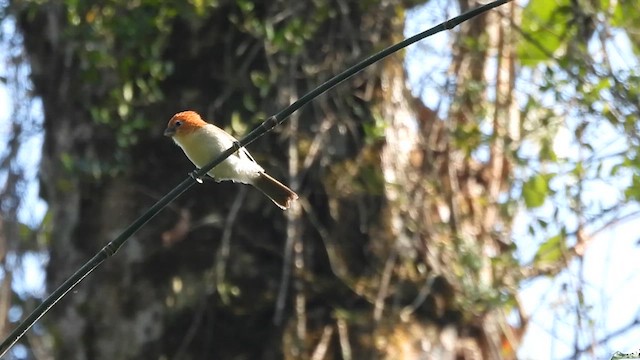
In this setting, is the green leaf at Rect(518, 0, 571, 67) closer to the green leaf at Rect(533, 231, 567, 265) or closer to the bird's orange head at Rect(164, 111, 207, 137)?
the green leaf at Rect(533, 231, 567, 265)

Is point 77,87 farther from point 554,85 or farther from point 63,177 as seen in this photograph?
point 554,85

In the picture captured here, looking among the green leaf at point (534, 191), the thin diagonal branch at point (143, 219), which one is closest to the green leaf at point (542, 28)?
the green leaf at point (534, 191)

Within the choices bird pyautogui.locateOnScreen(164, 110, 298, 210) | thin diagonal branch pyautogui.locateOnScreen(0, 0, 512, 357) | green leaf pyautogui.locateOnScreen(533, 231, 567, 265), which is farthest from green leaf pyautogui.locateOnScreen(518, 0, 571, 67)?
thin diagonal branch pyautogui.locateOnScreen(0, 0, 512, 357)

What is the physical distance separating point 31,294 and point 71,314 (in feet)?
0.56

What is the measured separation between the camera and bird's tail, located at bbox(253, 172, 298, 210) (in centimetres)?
347

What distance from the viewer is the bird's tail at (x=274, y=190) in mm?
3469

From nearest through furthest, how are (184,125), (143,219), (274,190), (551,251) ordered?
(143,219) → (274,190) → (184,125) → (551,251)

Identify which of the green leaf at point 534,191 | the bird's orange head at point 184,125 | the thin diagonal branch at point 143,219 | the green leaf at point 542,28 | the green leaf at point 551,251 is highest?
the green leaf at point 542,28

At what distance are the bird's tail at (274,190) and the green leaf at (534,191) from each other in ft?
5.42

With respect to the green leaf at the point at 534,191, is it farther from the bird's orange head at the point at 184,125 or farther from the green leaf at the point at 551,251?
the bird's orange head at the point at 184,125

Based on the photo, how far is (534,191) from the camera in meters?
4.89

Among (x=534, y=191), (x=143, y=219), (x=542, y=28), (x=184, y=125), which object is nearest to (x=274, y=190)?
(x=184, y=125)

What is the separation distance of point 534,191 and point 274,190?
5.55 ft

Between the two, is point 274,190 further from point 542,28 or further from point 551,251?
point 542,28
